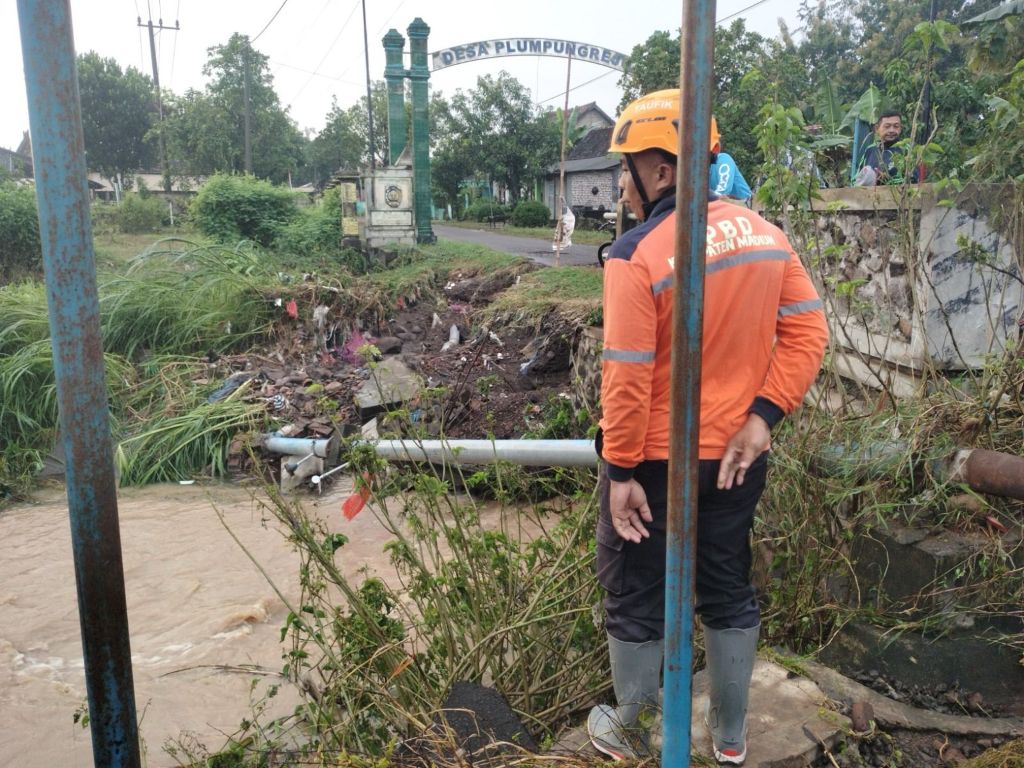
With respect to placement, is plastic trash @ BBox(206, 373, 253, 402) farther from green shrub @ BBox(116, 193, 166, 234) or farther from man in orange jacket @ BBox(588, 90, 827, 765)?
green shrub @ BBox(116, 193, 166, 234)

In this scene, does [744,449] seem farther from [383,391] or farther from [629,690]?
[383,391]

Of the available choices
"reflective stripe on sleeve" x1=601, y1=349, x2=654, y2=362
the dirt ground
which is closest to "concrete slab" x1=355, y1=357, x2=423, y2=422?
the dirt ground

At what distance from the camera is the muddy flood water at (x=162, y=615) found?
3539mm

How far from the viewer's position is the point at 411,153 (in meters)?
15.6

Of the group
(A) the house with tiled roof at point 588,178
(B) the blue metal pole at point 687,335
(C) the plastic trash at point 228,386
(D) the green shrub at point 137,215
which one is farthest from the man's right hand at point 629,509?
(D) the green shrub at point 137,215

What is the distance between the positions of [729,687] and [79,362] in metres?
1.72

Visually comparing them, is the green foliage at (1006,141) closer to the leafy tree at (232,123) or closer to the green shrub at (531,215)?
the green shrub at (531,215)

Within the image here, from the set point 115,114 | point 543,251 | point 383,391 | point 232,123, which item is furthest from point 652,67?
point 115,114

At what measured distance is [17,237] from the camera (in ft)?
55.8

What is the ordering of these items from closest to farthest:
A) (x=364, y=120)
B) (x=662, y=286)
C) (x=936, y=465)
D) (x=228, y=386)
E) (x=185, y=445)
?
(x=662, y=286) → (x=936, y=465) → (x=185, y=445) → (x=228, y=386) → (x=364, y=120)

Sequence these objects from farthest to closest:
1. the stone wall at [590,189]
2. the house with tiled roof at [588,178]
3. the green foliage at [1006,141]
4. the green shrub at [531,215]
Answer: the stone wall at [590,189] → the house with tiled roof at [588,178] → the green shrub at [531,215] → the green foliage at [1006,141]

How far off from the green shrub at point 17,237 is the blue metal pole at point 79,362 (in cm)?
1783

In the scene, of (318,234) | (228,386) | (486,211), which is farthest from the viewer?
(486,211)

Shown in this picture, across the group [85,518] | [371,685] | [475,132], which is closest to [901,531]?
[371,685]
